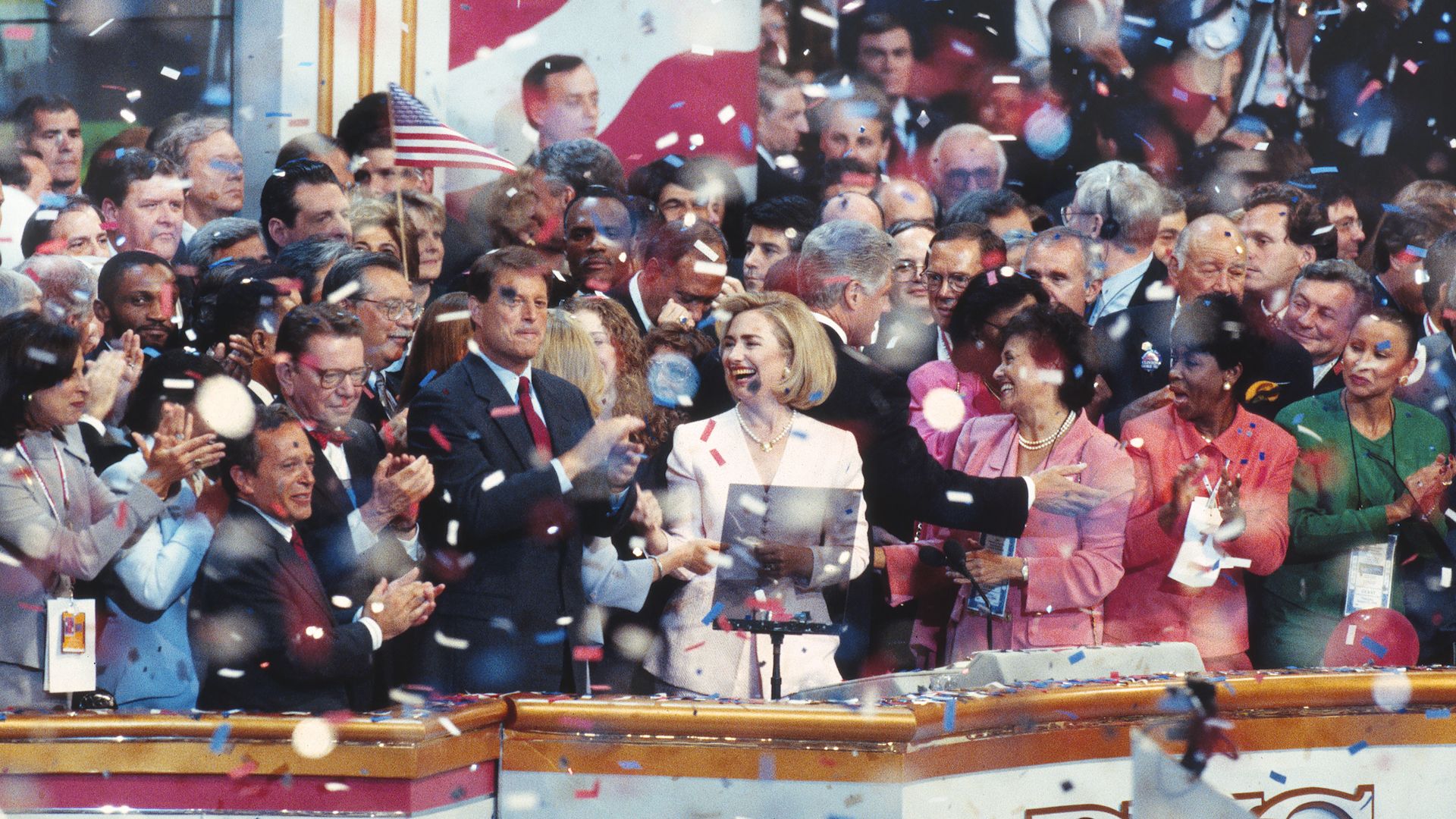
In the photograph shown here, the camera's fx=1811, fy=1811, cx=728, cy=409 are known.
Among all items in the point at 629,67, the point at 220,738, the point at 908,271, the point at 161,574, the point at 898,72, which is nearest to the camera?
the point at 220,738

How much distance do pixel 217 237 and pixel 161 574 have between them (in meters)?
1.50

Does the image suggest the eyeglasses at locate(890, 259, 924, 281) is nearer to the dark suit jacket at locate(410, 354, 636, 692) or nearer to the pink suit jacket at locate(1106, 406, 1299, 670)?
the pink suit jacket at locate(1106, 406, 1299, 670)

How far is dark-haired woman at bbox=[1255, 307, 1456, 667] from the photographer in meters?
4.79

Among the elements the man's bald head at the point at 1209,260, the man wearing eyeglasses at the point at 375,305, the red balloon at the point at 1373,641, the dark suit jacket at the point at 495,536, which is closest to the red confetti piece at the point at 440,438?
the dark suit jacket at the point at 495,536

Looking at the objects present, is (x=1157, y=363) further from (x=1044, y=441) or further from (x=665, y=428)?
(x=665, y=428)

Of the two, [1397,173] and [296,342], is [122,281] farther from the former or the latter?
[1397,173]

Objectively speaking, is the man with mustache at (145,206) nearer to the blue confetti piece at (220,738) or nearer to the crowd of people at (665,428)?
the crowd of people at (665,428)

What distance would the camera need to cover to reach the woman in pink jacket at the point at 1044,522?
175 inches

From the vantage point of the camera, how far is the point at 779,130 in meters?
8.18

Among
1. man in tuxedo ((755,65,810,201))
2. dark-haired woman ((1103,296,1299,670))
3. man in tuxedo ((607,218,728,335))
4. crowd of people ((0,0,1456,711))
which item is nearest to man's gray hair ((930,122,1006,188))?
man in tuxedo ((755,65,810,201))

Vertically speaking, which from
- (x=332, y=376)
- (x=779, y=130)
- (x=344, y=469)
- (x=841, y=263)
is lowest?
(x=344, y=469)

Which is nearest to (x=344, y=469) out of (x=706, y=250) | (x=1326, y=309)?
(x=706, y=250)

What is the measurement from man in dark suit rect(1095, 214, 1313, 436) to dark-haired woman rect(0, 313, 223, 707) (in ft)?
8.47

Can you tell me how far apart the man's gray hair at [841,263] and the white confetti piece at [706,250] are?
1.35ft
